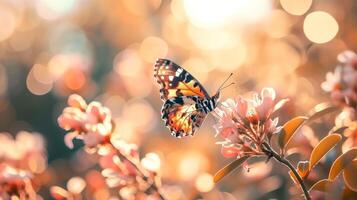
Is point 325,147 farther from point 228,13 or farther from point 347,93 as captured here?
point 228,13

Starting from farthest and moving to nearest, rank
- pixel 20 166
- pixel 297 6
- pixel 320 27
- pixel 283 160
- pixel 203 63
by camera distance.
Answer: pixel 203 63 → pixel 297 6 → pixel 320 27 → pixel 20 166 → pixel 283 160

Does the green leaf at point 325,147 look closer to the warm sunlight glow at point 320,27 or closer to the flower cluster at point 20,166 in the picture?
the flower cluster at point 20,166

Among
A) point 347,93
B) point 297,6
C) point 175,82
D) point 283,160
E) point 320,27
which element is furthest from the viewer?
point 297,6

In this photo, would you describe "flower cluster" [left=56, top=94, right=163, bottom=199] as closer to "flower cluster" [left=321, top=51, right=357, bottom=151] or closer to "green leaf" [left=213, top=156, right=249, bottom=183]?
"green leaf" [left=213, top=156, right=249, bottom=183]

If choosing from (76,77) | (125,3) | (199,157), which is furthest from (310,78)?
(125,3)

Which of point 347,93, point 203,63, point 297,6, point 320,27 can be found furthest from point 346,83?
point 203,63

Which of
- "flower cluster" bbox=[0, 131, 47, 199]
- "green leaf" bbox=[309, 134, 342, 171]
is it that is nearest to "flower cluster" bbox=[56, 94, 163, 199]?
"flower cluster" bbox=[0, 131, 47, 199]
